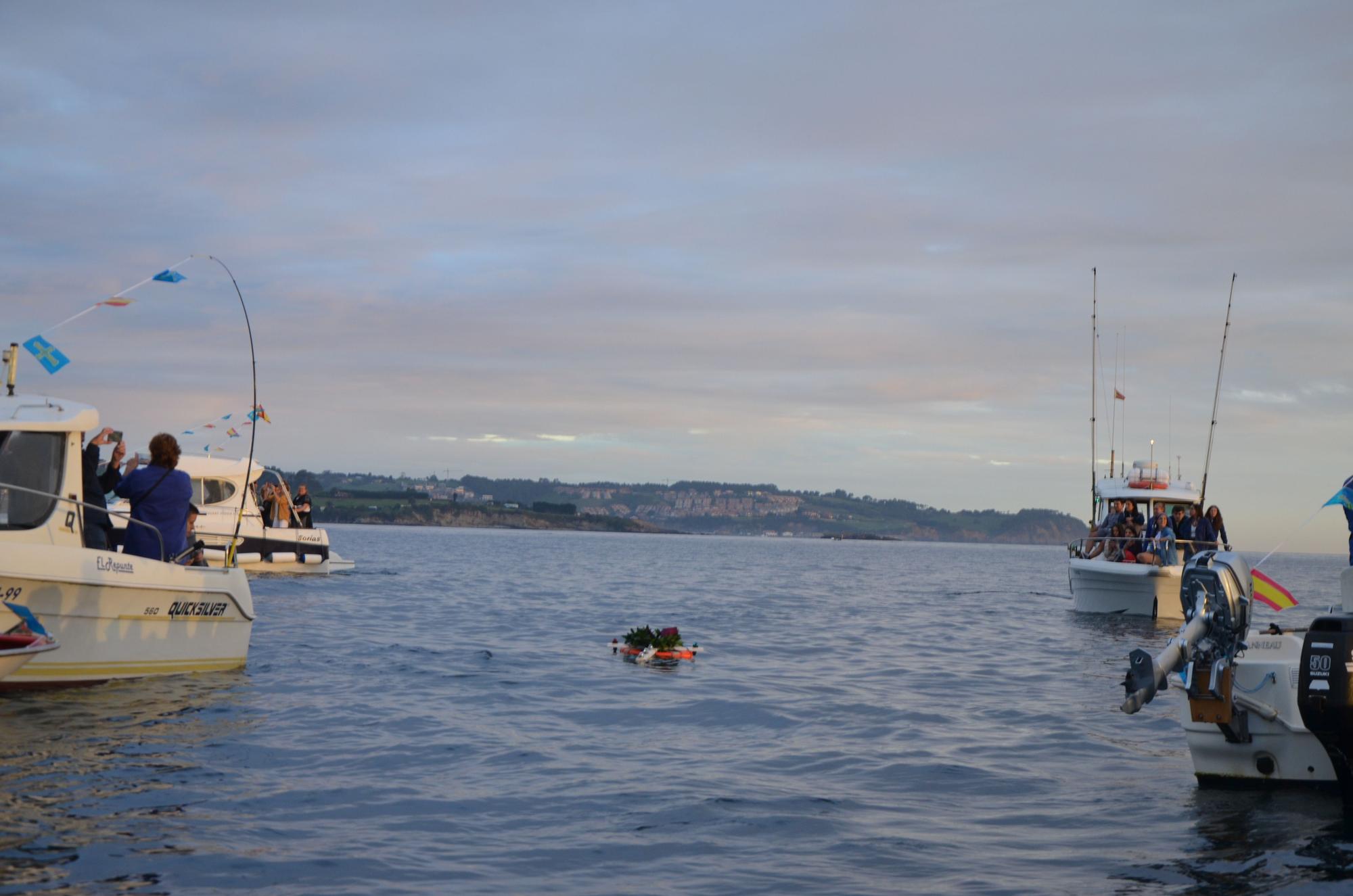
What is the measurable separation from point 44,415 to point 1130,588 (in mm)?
25160

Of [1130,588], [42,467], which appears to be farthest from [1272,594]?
[1130,588]

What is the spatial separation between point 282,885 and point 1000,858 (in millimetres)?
4810

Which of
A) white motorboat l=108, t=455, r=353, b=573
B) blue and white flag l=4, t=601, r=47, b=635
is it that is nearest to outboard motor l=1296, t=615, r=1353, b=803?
blue and white flag l=4, t=601, r=47, b=635

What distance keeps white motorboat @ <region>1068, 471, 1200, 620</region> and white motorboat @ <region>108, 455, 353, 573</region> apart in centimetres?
2160

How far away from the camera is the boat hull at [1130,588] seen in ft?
93.7

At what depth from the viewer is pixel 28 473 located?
39.1ft

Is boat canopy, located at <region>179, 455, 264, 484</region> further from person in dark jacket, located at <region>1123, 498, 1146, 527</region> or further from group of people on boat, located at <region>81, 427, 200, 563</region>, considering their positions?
person in dark jacket, located at <region>1123, 498, 1146, 527</region>

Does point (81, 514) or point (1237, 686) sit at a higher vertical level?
point (81, 514)

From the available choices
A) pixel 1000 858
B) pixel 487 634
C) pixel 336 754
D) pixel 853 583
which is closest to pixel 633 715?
pixel 336 754

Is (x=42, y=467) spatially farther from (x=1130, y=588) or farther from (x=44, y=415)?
(x=1130, y=588)

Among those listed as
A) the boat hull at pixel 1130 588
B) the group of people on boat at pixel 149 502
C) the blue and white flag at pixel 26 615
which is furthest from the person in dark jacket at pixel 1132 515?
the blue and white flag at pixel 26 615

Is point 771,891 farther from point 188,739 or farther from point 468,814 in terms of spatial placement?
point 188,739

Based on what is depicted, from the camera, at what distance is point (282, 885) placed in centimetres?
711

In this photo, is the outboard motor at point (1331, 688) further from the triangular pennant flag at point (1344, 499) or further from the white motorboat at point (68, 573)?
the white motorboat at point (68, 573)
